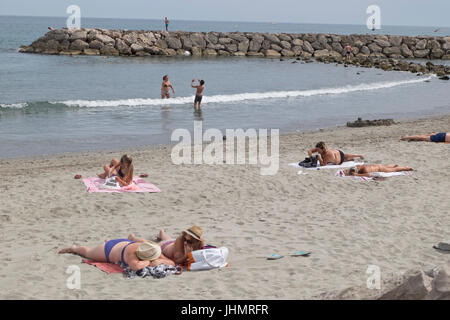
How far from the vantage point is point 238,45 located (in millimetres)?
54188

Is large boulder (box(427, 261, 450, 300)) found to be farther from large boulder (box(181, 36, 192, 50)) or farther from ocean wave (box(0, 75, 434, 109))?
large boulder (box(181, 36, 192, 50))

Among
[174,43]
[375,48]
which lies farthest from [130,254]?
[375,48]

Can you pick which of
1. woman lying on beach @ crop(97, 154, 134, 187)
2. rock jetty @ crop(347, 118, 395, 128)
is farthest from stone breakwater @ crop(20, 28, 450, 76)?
woman lying on beach @ crop(97, 154, 134, 187)

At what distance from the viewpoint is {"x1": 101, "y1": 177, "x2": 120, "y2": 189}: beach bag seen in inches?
375

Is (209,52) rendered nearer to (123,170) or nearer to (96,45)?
(96,45)

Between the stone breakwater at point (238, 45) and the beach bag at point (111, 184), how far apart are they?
40178 millimetres

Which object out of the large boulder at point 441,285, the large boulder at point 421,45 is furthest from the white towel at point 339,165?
the large boulder at point 421,45

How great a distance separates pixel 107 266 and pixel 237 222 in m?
2.41

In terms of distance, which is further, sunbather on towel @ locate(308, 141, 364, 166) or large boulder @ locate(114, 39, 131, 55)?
large boulder @ locate(114, 39, 131, 55)

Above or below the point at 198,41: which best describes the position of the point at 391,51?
below

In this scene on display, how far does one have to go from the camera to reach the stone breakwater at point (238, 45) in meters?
50.2

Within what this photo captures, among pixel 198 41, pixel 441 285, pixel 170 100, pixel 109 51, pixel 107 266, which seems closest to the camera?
pixel 441 285

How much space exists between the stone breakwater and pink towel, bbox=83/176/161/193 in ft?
130

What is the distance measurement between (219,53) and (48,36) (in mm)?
15936
